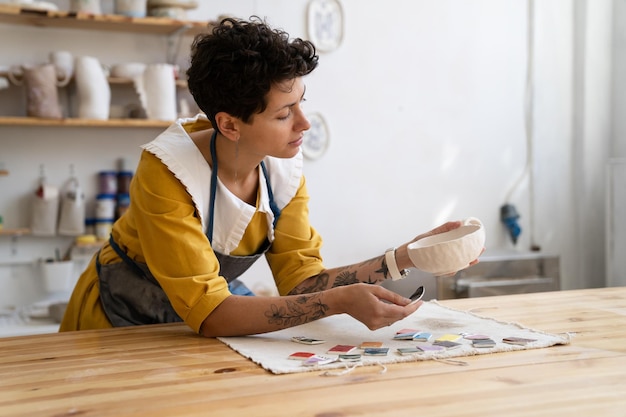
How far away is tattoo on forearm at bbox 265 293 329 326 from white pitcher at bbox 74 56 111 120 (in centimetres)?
214

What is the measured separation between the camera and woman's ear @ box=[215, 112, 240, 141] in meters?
1.74

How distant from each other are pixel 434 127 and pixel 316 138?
69cm

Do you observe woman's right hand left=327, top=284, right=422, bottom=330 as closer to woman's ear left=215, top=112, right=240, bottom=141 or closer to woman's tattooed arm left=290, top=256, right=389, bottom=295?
woman's tattooed arm left=290, top=256, right=389, bottom=295

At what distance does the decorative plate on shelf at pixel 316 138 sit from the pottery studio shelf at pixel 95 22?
2.41 ft

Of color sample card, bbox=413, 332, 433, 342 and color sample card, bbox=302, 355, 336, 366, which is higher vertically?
color sample card, bbox=302, 355, 336, 366

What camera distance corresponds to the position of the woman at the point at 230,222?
63.4 inches

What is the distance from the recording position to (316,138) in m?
4.04

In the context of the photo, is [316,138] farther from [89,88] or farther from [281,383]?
[281,383]

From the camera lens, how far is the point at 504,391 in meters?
1.13

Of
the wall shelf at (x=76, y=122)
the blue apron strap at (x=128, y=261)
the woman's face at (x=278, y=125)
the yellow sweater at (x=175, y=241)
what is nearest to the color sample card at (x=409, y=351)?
the yellow sweater at (x=175, y=241)

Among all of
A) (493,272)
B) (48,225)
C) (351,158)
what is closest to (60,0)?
(48,225)

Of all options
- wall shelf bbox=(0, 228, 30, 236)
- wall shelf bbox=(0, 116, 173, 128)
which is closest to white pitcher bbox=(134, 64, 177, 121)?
wall shelf bbox=(0, 116, 173, 128)

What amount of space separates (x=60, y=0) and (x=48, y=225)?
1.03m

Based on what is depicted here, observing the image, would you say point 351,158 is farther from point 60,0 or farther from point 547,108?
point 60,0
